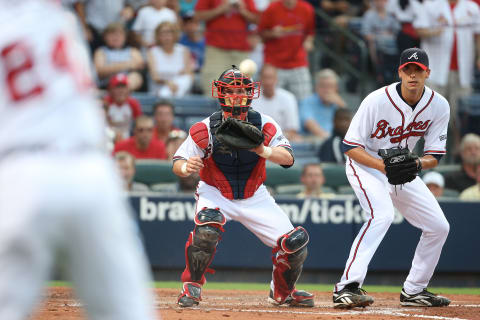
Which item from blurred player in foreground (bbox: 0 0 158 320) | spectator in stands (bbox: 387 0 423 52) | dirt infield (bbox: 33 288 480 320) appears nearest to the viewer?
blurred player in foreground (bbox: 0 0 158 320)

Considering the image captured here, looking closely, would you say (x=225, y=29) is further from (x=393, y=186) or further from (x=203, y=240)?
(x=203, y=240)

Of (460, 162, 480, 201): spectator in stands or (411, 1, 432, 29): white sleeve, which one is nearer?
(460, 162, 480, 201): spectator in stands

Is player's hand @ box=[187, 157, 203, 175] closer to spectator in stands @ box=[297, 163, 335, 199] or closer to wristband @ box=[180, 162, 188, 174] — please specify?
wristband @ box=[180, 162, 188, 174]

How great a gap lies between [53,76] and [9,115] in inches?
7.5

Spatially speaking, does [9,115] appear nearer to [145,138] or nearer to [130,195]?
[130,195]

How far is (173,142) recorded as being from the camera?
9.73 metres

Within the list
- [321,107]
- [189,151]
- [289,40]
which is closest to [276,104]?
[321,107]

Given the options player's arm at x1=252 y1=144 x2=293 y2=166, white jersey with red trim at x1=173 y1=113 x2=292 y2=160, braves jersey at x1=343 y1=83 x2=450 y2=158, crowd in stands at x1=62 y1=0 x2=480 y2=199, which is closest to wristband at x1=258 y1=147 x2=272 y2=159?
player's arm at x1=252 y1=144 x2=293 y2=166

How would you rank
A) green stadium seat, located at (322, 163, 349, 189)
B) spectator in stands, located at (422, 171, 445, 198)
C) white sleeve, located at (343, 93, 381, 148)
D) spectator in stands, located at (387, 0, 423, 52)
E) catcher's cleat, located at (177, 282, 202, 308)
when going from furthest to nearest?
spectator in stands, located at (387, 0, 423, 52) → green stadium seat, located at (322, 163, 349, 189) → spectator in stands, located at (422, 171, 445, 198) → white sleeve, located at (343, 93, 381, 148) → catcher's cleat, located at (177, 282, 202, 308)

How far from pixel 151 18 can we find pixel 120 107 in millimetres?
1718

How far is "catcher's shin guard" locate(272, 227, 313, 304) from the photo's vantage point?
Answer: 601cm

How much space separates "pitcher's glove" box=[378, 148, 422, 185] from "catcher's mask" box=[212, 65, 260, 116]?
1.16 m

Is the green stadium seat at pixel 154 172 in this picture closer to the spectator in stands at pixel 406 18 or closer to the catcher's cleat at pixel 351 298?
the catcher's cleat at pixel 351 298

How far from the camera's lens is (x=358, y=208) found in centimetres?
875
